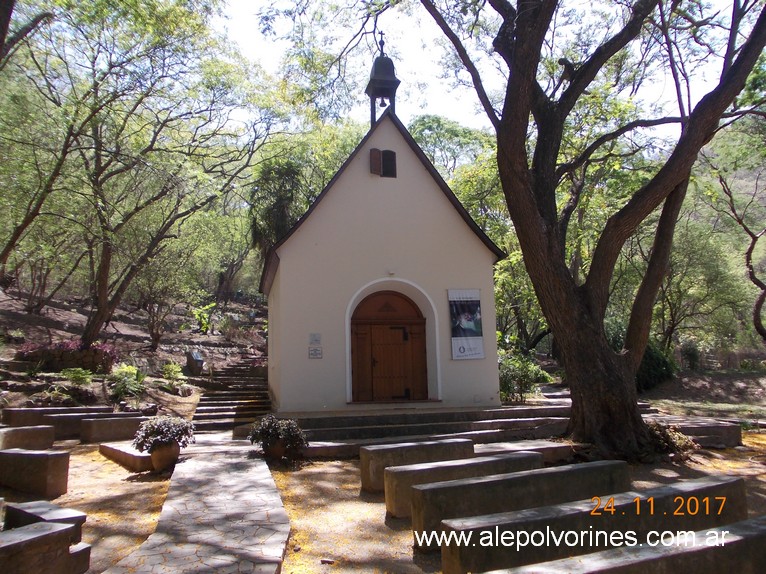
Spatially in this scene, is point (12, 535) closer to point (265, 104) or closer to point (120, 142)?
point (120, 142)

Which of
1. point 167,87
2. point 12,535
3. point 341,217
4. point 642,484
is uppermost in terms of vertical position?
point 167,87

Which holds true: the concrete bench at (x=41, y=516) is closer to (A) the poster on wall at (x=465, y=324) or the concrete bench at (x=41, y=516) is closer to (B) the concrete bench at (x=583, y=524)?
(B) the concrete bench at (x=583, y=524)

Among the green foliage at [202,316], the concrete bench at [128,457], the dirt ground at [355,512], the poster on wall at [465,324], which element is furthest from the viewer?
the green foliage at [202,316]

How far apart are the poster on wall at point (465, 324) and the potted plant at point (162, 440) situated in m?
7.41

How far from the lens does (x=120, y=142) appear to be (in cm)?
1545

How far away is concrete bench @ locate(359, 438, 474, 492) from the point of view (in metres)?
6.89

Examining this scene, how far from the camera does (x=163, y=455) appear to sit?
7.71 metres

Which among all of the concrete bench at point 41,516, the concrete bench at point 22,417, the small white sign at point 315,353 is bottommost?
the concrete bench at point 41,516

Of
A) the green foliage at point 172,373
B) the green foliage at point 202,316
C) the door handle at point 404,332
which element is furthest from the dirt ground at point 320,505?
the green foliage at point 202,316

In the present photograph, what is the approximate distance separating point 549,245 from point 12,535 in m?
7.96

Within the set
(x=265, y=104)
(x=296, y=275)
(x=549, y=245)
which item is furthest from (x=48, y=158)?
(x=549, y=245)

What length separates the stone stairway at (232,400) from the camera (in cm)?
1253

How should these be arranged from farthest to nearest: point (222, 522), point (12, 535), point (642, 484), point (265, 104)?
point (265, 104)
point (642, 484)
point (222, 522)
point (12, 535)

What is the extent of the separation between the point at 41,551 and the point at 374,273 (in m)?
10.2
